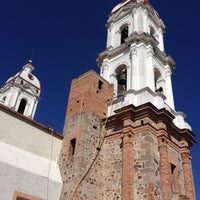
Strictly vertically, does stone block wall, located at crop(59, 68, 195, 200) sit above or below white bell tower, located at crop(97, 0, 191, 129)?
below

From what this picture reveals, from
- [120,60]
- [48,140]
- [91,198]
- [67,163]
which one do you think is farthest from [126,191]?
[120,60]

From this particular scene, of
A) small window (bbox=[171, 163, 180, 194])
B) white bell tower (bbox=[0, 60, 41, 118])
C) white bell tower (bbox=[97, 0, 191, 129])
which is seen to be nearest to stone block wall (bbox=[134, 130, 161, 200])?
small window (bbox=[171, 163, 180, 194])

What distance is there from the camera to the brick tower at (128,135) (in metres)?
12.4

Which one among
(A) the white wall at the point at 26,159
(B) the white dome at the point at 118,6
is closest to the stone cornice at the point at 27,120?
(A) the white wall at the point at 26,159

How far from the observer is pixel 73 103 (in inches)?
621

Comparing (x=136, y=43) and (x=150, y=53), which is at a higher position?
(x=136, y=43)

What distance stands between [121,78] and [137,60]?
1702 mm

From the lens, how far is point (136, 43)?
57.9 feet

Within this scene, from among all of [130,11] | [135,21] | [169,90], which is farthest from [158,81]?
[130,11]

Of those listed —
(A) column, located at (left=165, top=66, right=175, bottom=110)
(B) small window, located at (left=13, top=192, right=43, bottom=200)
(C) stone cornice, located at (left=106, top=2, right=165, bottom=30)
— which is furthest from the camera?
(C) stone cornice, located at (left=106, top=2, right=165, bottom=30)

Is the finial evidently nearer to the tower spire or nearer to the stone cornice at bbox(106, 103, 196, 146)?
the tower spire

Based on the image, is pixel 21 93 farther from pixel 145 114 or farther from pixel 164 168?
pixel 164 168

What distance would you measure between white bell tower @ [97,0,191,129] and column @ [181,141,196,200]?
4.90ft

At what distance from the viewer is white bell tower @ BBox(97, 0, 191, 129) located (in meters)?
15.5
